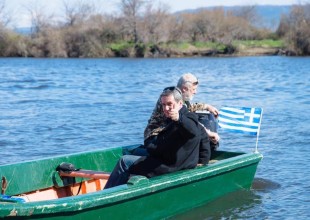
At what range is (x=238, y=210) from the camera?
27.3 feet

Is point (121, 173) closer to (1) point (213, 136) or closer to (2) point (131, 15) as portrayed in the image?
(1) point (213, 136)

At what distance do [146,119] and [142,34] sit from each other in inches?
1797

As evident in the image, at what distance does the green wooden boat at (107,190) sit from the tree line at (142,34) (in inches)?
1963

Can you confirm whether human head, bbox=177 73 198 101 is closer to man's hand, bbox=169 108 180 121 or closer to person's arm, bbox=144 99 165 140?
person's arm, bbox=144 99 165 140

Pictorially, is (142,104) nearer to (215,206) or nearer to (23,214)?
(215,206)

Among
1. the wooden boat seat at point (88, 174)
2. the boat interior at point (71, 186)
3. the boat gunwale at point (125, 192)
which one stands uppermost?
the boat gunwale at point (125, 192)

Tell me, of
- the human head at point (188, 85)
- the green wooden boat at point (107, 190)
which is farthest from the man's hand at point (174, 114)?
the human head at point (188, 85)

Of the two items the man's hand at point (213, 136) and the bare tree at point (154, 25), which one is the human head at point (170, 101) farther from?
the bare tree at point (154, 25)

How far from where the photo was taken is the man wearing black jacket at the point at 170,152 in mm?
6633

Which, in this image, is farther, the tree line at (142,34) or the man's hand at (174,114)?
the tree line at (142,34)

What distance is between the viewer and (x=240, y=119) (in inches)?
350

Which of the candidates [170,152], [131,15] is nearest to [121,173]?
[170,152]

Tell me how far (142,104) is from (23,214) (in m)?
14.7

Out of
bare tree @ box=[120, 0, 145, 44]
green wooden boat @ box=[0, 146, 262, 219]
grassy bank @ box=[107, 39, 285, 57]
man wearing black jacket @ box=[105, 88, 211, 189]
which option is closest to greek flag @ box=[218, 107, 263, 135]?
green wooden boat @ box=[0, 146, 262, 219]
